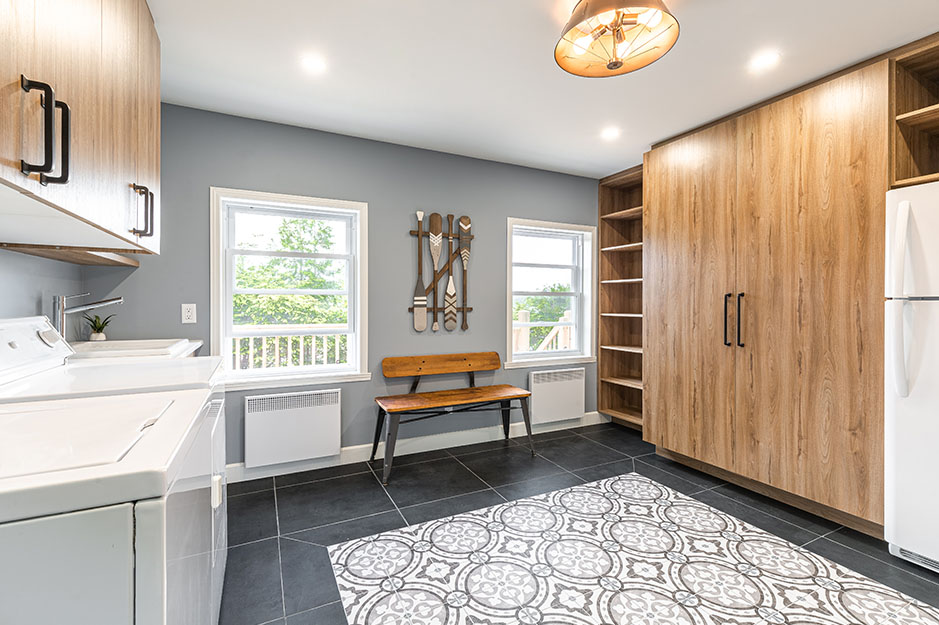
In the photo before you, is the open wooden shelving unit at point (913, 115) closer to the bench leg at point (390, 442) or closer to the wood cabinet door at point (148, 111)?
the bench leg at point (390, 442)

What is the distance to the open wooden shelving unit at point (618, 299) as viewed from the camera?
4.51 metres

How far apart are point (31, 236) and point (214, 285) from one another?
1454 millimetres

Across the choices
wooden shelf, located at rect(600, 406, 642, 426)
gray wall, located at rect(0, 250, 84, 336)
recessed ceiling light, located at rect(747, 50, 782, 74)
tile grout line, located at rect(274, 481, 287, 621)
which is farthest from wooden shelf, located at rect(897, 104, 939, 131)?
gray wall, located at rect(0, 250, 84, 336)

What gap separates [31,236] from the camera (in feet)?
4.95

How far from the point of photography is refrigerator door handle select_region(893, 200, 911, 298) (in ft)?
6.64

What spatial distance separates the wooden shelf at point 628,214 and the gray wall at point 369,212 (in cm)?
19

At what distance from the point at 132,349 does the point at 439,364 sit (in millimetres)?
2078

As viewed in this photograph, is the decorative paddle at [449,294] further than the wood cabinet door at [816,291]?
Yes

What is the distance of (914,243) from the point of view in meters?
2.02

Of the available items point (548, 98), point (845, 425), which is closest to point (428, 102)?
point (548, 98)

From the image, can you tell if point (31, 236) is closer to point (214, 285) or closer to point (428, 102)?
point (214, 285)

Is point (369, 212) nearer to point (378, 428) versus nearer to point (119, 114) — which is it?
point (378, 428)

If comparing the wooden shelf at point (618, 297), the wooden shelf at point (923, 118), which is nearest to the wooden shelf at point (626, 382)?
the wooden shelf at point (618, 297)

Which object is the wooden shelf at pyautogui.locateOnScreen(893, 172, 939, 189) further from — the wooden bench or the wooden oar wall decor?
the wooden oar wall decor
